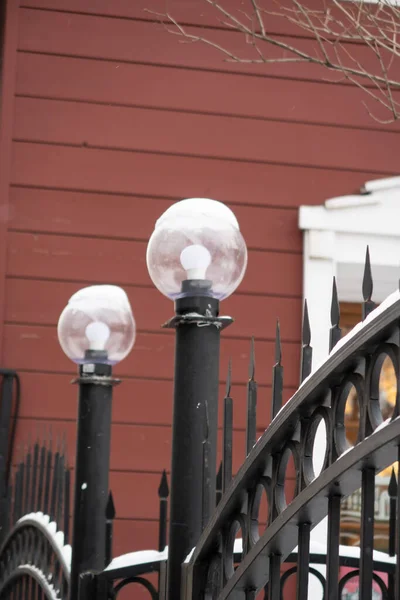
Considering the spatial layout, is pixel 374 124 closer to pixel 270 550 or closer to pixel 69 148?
pixel 69 148

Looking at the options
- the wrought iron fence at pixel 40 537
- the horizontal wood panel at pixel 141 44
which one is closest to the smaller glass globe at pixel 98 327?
the wrought iron fence at pixel 40 537

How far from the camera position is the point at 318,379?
→ 1.56 meters

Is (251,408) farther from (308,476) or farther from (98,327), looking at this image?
(98,327)

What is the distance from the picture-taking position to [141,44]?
19.8 feet

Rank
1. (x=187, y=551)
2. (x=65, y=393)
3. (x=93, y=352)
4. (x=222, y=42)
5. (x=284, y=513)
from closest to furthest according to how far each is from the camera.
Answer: (x=284, y=513), (x=187, y=551), (x=93, y=352), (x=65, y=393), (x=222, y=42)

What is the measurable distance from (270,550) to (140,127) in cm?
444

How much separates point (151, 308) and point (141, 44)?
154cm

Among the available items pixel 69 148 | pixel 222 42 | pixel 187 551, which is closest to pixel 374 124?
pixel 222 42

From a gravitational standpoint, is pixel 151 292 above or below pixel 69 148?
below

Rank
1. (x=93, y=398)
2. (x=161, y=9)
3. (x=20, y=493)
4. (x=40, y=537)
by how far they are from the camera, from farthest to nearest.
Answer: (x=161, y=9)
(x=20, y=493)
(x=40, y=537)
(x=93, y=398)

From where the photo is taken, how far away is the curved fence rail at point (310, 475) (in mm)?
1422

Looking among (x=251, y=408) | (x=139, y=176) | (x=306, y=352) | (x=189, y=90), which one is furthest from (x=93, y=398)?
(x=189, y=90)

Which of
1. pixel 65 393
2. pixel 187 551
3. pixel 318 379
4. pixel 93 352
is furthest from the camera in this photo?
pixel 65 393

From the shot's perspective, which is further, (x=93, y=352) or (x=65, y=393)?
(x=65, y=393)
